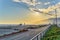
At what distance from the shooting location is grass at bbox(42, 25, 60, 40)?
2.46 metres

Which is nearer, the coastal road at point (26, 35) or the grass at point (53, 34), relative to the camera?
the coastal road at point (26, 35)

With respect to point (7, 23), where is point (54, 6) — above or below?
above

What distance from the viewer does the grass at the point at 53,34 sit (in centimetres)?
246

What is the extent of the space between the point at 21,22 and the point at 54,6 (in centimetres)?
62

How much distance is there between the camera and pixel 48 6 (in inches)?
99.3

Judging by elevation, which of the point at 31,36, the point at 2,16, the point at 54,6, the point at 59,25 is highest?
the point at 54,6

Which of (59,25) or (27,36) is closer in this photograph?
(27,36)

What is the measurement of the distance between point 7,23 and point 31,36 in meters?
0.44

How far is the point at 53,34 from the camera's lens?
8.21ft

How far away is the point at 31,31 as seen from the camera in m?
2.45

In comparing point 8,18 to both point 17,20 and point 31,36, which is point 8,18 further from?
point 31,36

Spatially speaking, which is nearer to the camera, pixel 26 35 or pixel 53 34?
pixel 26 35

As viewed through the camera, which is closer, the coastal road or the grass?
the coastal road

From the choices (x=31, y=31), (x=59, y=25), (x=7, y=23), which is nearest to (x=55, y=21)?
(x=59, y=25)
